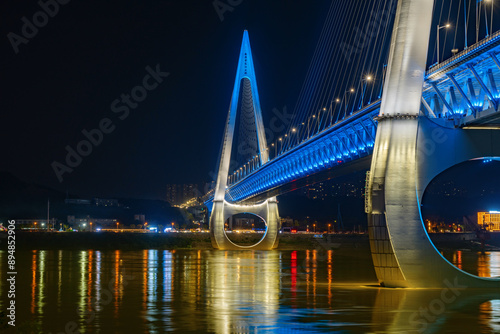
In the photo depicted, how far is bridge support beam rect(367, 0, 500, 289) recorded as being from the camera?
77.9ft

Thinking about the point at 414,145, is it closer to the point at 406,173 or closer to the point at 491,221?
the point at 406,173

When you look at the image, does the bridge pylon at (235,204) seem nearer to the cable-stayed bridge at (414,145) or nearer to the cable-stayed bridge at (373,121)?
the cable-stayed bridge at (373,121)

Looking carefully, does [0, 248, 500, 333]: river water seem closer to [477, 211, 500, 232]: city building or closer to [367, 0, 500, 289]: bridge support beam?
[367, 0, 500, 289]: bridge support beam

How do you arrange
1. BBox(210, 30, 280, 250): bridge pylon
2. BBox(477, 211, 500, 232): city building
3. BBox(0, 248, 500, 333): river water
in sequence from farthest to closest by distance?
BBox(477, 211, 500, 232): city building < BBox(210, 30, 280, 250): bridge pylon < BBox(0, 248, 500, 333): river water

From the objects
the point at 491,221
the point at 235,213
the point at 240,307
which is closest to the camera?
the point at 240,307

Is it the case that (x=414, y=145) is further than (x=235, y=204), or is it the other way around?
(x=235, y=204)

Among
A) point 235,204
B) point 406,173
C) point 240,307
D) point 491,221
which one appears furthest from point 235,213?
point 240,307

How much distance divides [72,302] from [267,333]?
801 centimetres

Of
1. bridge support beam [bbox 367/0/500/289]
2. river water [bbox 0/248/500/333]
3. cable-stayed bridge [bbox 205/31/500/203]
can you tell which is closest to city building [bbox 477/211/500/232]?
cable-stayed bridge [bbox 205/31/500/203]

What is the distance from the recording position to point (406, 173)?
23812mm

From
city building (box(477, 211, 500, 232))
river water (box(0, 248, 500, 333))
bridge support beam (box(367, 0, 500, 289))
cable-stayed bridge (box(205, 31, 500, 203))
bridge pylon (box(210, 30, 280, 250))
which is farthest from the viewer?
city building (box(477, 211, 500, 232))

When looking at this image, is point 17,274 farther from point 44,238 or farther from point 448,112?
point 44,238

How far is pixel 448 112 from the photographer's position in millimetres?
29578

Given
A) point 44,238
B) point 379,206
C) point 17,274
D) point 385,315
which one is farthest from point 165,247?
point 385,315
